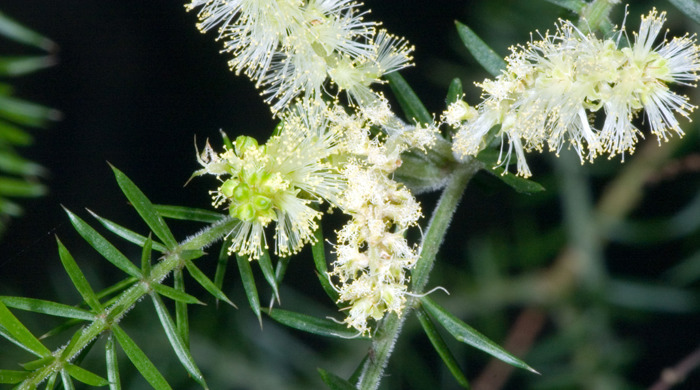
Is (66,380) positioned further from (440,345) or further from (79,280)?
(440,345)

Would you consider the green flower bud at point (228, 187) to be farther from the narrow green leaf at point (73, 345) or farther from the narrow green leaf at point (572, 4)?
the narrow green leaf at point (572, 4)

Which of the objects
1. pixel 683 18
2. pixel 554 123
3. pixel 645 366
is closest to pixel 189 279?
pixel 554 123

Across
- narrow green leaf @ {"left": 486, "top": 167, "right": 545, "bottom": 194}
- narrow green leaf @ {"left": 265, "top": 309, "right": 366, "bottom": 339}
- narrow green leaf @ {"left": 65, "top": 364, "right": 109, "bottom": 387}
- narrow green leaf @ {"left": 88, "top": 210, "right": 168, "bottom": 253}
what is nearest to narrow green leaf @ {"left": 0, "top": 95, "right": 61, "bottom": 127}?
narrow green leaf @ {"left": 88, "top": 210, "right": 168, "bottom": 253}

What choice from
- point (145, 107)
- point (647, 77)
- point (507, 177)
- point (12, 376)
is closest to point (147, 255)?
point (12, 376)

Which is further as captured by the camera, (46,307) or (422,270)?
(422,270)

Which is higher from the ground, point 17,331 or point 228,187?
point 228,187

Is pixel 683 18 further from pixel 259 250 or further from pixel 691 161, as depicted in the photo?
pixel 259 250

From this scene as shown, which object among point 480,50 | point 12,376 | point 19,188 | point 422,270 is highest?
point 480,50
